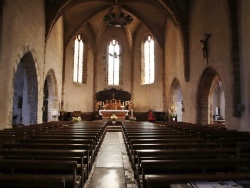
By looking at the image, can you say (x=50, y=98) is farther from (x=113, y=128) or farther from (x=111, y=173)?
(x=111, y=173)

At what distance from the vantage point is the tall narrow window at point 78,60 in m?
23.5

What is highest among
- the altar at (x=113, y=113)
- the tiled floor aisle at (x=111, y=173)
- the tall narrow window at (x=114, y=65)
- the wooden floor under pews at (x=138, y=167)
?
the tall narrow window at (x=114, y=65)

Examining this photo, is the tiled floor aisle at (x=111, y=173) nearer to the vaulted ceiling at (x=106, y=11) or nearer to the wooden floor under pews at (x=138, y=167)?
the wooden floor under pews at (x=138, y=167)

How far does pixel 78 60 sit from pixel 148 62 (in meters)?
6.78

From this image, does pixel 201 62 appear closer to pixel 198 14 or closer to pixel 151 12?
pixel 198 14

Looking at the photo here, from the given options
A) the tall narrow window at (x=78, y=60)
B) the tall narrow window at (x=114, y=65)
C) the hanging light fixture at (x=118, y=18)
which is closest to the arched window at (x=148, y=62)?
the tall narrow window at (x=114, y=65)

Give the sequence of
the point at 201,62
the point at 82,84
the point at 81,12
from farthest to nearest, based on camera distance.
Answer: the point at 82,84 < the point at 81,12 < the point at 201,62

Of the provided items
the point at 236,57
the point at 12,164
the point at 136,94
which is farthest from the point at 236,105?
the point at 136,94

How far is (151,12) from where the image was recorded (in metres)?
21.0

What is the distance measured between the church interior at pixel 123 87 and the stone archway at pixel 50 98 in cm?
8

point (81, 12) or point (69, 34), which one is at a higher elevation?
point (81, 12)

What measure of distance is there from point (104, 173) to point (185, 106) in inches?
482

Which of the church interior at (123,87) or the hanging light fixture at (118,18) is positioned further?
the hanging light fixture at (118,18)

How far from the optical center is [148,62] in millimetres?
24625
